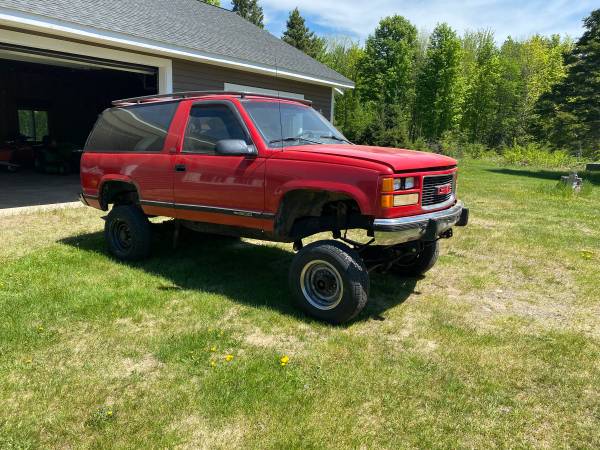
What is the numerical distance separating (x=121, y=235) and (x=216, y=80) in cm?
730

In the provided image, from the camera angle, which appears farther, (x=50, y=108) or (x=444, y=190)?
(x=50, y=108)

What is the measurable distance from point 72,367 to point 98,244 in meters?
3.58

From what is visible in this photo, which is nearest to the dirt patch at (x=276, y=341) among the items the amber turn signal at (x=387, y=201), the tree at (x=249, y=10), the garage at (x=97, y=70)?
the amber turn signal at (x=387, y=201)

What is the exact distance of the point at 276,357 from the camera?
358 centimetres

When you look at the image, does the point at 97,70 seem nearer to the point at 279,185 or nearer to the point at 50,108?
the point at 50,108

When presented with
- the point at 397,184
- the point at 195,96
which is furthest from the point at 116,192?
the point at 397,184

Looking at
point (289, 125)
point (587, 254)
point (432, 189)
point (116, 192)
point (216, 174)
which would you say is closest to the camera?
point (432, 189)

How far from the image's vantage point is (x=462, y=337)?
4031 millimetres

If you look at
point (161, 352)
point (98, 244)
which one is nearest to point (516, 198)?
point (98, 244)

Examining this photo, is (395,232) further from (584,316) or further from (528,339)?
(584,316)

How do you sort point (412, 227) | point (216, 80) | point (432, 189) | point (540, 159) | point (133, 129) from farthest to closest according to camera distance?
1. point (540, 159)
2. point (216, 80)
3. point (133, 129)
4. point (432, 189)
5. point (412, 227)

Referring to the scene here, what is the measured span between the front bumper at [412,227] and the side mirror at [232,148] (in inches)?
58.3

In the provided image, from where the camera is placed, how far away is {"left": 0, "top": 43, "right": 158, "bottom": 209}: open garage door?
15.7m

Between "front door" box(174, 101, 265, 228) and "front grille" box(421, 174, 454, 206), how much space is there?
1.53m
